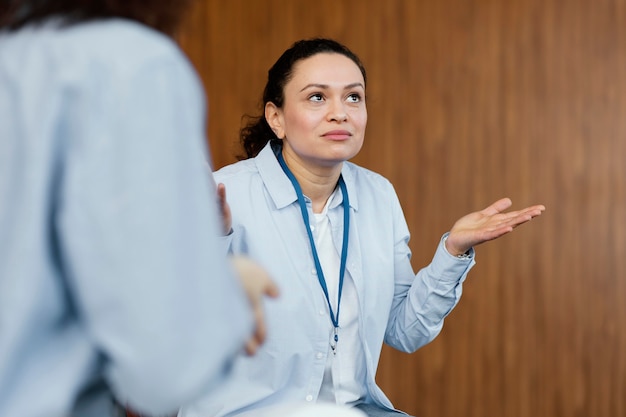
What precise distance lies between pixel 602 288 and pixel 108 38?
3198 mm

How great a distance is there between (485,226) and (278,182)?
54 cm

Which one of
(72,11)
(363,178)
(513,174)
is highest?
(72,11)

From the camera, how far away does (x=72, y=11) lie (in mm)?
1004

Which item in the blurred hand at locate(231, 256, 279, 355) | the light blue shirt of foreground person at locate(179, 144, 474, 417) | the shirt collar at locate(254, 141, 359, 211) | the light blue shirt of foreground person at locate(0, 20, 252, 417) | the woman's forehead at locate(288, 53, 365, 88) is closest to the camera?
the light blue shirt of foreground person at locate(0, 20, 252, 417)

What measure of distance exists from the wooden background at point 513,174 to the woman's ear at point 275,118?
152 centimetres

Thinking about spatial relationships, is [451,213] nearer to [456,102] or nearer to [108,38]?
[456,102]

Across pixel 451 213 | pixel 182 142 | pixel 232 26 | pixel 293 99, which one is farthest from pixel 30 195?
pixel 232 26

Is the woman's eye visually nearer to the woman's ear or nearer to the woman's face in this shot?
the woman's face

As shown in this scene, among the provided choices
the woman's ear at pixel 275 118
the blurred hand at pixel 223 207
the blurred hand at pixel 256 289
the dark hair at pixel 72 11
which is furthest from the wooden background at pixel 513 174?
the dark hair at pixel 72 11

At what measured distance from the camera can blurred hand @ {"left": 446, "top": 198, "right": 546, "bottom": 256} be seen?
2143 mm

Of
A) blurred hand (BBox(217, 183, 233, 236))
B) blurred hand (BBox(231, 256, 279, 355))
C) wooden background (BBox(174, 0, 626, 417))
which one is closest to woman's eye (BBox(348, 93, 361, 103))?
blurred hand (BBox(217, 183, 233, 236))

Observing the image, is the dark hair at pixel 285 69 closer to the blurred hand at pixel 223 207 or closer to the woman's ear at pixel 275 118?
the woman's ear at pixel 275 118

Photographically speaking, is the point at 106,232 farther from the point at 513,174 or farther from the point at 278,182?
the point at 513,174

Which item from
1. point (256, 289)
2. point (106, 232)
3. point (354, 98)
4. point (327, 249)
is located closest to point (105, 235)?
point (106, 232)
